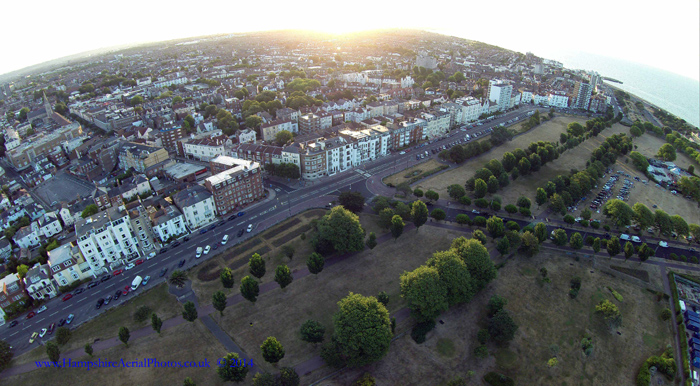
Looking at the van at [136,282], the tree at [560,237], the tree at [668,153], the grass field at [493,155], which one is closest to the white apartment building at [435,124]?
the grass field at [493,155]

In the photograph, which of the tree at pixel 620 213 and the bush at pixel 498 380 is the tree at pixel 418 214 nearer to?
the bush at pixel 498 380

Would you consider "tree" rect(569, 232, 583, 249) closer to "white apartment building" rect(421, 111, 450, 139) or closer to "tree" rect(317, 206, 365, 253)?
"tree" rect(317, 206, 365, 253)

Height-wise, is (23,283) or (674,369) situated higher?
(23,283)

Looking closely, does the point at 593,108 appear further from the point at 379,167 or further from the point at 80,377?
the point at 80,377

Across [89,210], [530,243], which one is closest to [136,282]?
[89,210]

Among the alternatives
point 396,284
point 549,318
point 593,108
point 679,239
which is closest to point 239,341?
point 396,284

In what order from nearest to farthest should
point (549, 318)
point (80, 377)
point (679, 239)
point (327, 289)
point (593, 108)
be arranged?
point (80, 377)
point (549, 318)
point (327, 289)
point (679, 239)
point (593, 108)
